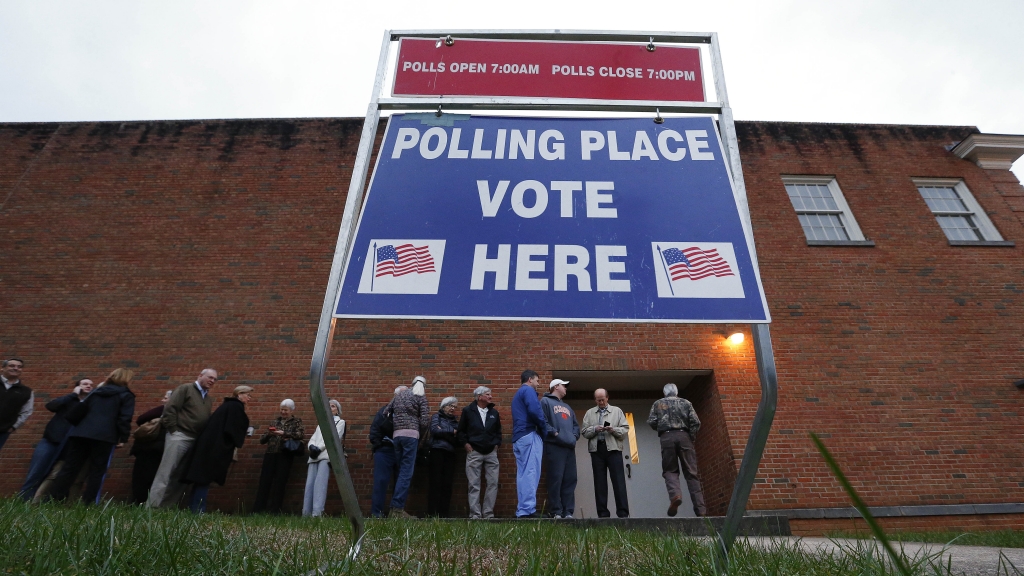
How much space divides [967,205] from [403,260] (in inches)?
530

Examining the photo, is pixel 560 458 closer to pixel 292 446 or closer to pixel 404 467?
pixel 404 467

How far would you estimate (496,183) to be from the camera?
93.2 inches

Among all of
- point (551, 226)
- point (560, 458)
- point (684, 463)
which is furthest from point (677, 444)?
point (551, 226)

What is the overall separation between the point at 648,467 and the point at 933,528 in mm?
3917

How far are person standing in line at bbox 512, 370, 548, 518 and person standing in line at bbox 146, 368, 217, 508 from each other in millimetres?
3702

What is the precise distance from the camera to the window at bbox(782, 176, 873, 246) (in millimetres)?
10456

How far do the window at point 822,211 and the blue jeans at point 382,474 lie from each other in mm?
8144

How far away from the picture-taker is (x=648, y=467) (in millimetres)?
9352

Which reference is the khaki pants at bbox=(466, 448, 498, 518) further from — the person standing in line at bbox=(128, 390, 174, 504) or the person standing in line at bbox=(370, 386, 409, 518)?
the person standing in line at bbox=(128, 390, 174, 504)

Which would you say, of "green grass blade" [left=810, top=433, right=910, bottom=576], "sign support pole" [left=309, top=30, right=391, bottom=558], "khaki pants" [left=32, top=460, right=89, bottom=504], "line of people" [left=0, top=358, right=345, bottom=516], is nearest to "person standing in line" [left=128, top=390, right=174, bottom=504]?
"line of people" [left=0, top=358, right=345, bottom=516]

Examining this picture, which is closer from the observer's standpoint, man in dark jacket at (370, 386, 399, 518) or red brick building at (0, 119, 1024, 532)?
man in dark jacket at (370, 386, 399, 518)

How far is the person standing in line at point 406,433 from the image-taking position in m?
6.66

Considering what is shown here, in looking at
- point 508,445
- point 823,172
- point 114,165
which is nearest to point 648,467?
point 508,445

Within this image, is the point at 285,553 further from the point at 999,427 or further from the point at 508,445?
the point at 999,427
